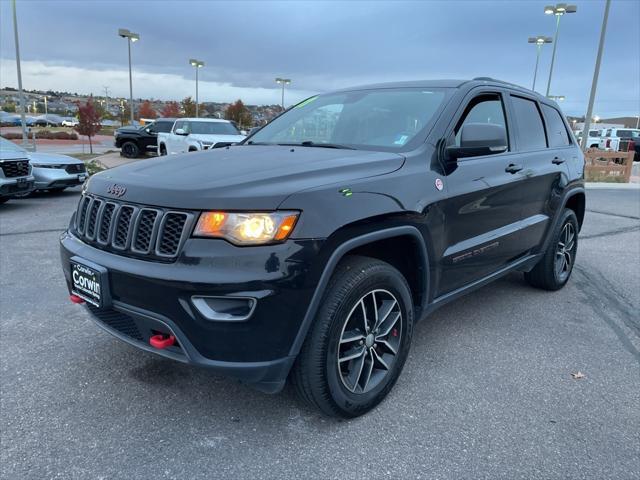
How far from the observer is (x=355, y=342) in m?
2.65

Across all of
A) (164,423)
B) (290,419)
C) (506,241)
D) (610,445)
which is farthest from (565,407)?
(164,423)

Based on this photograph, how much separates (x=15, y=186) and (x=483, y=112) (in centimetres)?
793

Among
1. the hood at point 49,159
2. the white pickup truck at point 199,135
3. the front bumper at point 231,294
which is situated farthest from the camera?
the white pickup truck at point 199,135

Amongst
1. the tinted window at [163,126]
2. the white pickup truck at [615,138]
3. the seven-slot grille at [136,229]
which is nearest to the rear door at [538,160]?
the seven-slot grille at [136,229]

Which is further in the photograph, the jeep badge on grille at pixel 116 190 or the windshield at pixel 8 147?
the windshield at pixel 8 147

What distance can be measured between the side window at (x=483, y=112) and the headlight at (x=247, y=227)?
1516 millimetres

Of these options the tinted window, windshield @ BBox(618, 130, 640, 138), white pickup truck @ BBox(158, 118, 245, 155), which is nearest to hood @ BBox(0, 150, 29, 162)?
white pickup truck @ BBox(158, 118, 245, 155)

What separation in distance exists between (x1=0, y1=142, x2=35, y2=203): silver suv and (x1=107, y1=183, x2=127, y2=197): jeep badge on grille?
695 centimetres

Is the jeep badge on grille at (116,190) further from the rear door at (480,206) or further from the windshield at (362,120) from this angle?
the rear door at (480,206)

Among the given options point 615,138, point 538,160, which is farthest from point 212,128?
point 615,138

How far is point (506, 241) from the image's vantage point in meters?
3.77

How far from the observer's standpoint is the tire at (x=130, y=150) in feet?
67.3

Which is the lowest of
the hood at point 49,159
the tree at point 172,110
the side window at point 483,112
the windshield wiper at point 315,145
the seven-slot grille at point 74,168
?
the seven-slot grille at point 74,168

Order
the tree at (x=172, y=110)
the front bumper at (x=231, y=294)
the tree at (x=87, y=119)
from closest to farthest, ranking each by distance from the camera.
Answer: the front bumper at (x=231, y=294), the tree at (x=87, y=119), the tree at (x=172, y=110)
